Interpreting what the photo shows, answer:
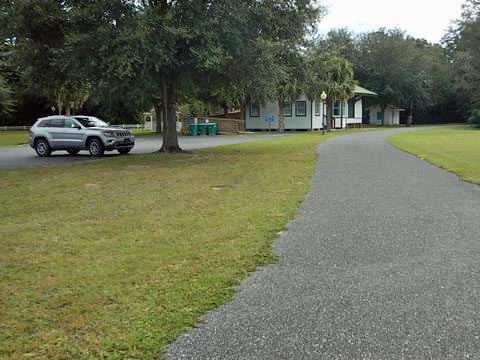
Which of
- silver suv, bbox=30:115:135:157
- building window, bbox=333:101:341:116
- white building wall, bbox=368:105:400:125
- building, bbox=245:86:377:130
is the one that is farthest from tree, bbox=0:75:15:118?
white building wall, bbox=368:105:400:125

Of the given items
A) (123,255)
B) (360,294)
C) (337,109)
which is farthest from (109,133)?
(337,109)

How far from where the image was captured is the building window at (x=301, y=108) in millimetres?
47062

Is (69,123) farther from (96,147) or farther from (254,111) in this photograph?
(254,111)

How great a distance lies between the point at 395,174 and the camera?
1317 centimetres

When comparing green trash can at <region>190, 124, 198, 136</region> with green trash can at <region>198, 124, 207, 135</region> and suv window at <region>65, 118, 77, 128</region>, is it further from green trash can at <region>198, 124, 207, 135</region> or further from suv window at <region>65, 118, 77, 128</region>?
suv window at <region>65, 118, 77, 128</region>

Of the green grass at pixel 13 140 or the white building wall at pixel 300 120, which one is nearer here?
the green grass at pixel 13 140

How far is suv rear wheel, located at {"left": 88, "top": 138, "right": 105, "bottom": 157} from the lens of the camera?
20719 millimetres

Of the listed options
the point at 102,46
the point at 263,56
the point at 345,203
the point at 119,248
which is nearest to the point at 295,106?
the point at 263,56

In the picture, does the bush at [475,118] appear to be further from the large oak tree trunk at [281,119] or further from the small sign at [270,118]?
the small sign at [270,118]

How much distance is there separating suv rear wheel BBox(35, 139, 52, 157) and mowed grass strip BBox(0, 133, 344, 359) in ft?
30.7

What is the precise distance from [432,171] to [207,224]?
8653 millimetres

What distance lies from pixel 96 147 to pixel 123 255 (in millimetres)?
15907

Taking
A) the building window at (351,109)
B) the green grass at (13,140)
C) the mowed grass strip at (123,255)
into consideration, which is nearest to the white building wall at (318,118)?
the building window at (351,109)

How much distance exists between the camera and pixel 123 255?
5.75 meters
